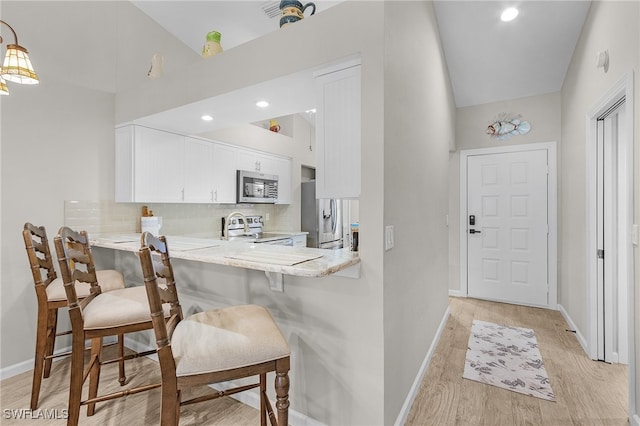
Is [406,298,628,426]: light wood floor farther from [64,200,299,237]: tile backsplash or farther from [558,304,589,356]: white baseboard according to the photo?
[64,200,299,237]: tile backsplash

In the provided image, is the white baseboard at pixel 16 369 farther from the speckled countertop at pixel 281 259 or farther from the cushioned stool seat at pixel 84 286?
the speckled countertop at pixel 281 259

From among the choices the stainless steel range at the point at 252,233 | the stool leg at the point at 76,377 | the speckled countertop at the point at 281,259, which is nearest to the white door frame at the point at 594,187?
the speckled countertop at the point at 281,259

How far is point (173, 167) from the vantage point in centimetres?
311

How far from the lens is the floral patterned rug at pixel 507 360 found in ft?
7.25

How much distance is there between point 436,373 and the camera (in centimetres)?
237

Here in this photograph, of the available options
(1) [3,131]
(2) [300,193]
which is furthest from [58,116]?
(2) [300,193]

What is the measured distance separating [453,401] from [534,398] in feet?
1.82

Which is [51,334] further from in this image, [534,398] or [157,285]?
[534,398]

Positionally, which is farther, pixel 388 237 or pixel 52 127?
pixel 52 127

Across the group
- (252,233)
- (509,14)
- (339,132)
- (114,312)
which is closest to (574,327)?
(509,14)

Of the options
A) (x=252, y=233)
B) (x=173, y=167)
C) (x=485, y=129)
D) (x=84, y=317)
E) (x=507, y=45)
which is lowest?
(x=84, y=317)

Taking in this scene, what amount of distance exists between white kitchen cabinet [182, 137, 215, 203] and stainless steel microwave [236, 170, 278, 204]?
0.44m

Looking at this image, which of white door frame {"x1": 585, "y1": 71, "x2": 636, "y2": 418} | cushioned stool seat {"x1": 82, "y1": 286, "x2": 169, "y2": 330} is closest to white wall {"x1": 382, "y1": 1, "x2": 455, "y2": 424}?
white door frame {"x1": 585, "y1": 71, "x2": 636, "y2": 418}

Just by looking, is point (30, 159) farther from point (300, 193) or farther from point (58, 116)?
point (300, 193)
